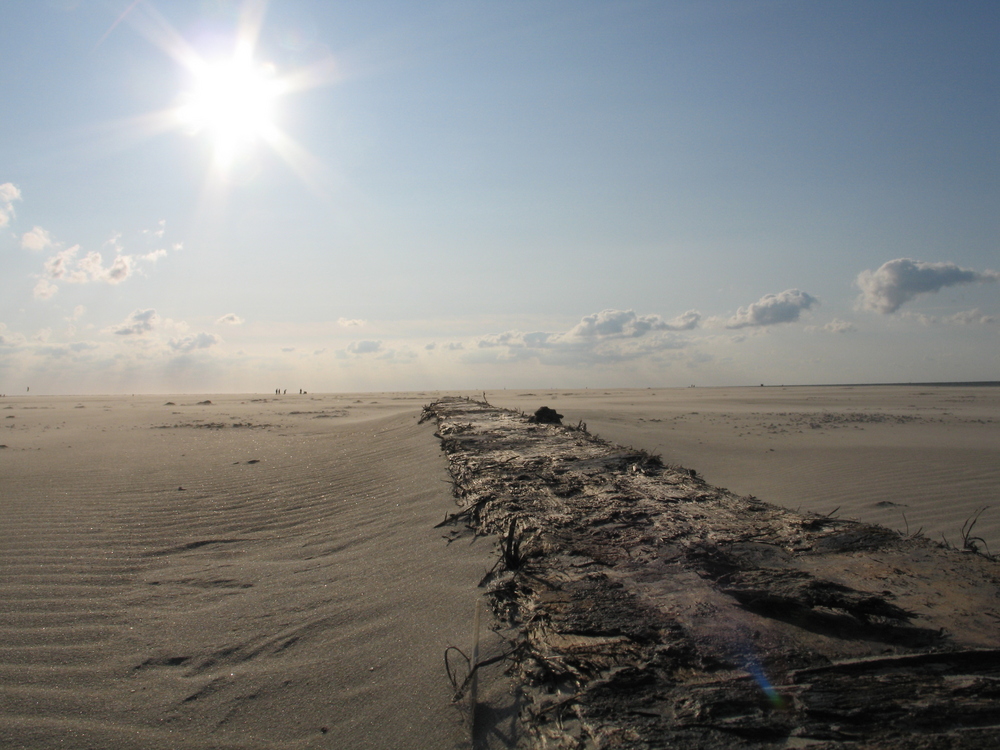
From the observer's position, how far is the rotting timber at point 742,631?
137 centimetres

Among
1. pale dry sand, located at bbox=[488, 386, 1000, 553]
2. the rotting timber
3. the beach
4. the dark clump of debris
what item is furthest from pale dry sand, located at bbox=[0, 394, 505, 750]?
pale dry sand, located at bbox=[488, 386, 1000, 553]

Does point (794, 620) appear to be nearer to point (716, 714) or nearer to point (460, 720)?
point (716, 714)

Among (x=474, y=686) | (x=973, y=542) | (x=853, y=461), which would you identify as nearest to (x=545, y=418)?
(x=853, y=461)

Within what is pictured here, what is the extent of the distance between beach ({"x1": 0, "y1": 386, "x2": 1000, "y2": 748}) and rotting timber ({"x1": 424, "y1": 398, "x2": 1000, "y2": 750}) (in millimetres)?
277

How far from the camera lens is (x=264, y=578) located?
3309 millimetres

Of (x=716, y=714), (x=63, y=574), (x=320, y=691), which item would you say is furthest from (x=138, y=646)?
(x=716, y=714)

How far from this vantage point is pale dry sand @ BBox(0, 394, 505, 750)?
1908 mm

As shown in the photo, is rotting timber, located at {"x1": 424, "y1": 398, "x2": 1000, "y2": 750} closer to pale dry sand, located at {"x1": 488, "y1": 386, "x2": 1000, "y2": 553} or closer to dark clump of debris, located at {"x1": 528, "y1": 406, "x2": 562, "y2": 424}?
pale dry sand, located at {"x1": 488, "y1": 386, "x2": 1000, "y2": 553}

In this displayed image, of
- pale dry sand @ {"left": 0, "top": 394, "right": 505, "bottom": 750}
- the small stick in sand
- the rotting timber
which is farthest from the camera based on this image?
pale dry sand @ {"left": 0, "top": 394, "right": 505, "bottom": 750}

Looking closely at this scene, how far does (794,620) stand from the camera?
1.80 meters

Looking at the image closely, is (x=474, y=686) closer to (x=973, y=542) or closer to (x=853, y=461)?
(x=973, y=542)

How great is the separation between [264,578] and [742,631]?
280 centimetres

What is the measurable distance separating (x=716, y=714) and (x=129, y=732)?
201cm

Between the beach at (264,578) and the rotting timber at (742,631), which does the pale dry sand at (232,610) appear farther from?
the rotting timber at (742,631)
